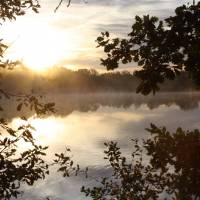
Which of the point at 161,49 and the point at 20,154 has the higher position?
the point at 161,49

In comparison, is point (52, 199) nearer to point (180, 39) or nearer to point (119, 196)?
point (119, 196)

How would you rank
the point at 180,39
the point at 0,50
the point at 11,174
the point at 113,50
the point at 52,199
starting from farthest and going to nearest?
the point at 52,199
the point at 0,50
the point at 11,174
the point at 113,50
the point at 180,39

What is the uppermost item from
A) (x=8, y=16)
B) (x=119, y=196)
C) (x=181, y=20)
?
(x=8, y=16)

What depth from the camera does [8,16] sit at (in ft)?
29.9

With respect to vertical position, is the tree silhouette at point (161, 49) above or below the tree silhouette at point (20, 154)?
above

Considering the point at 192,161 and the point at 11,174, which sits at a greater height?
the point at 192,161

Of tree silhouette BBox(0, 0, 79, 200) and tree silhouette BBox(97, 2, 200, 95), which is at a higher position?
tree silhouette BBox(97, 2, 200, 95)

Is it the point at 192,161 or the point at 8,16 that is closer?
the point at 192,161

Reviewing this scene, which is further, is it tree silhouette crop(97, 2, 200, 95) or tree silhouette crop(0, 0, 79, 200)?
tree silhouette crop(0, 0, 79, 200)

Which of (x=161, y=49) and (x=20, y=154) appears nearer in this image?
(x=161, y=49)

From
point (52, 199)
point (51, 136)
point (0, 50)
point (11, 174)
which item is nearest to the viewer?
point (11, 174)

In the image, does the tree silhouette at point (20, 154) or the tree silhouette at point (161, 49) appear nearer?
the tree silhouette at point (161, 49)

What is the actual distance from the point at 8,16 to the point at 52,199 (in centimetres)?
1433

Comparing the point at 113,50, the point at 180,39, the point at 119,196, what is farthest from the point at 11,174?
the point at 180,39
